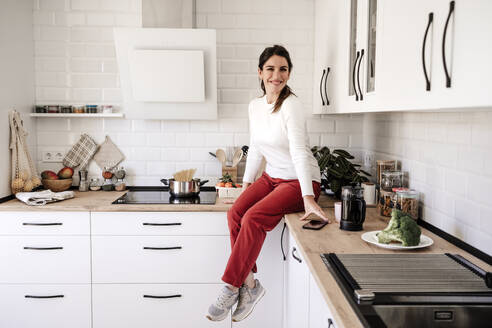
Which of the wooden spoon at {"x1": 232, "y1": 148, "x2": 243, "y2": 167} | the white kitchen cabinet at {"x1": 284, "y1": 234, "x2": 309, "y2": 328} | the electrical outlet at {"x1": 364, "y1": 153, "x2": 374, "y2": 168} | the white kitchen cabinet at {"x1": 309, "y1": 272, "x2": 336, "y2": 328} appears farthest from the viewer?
the wooden spoon at {"x1": 232, "y1": 148, "x2": 243, "y2": 167}

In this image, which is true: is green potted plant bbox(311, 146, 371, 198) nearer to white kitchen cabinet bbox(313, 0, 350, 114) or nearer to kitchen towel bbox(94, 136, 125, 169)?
white kitchen cabinet bbox(313, 0, 350, 114)

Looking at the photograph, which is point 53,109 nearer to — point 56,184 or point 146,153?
point 56,184

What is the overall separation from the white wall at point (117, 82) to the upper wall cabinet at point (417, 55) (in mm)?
1006

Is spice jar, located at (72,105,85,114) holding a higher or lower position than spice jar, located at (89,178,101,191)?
higher

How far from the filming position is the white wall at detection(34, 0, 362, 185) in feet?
11.5

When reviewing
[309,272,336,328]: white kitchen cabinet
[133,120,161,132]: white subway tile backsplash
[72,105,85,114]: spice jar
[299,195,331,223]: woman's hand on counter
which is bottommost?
[309,272,336,328]: white kitchen cabinet

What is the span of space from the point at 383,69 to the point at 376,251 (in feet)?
2.40

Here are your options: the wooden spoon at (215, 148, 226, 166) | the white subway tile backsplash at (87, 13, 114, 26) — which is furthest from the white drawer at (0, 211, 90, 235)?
the white subway tile backsplash at (87, 13, 114, 26)

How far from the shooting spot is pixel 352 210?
86.0 inches

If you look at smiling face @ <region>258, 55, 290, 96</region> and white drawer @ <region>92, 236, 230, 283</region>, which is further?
white drawer @ <region>92, 236, 230, 283</region>

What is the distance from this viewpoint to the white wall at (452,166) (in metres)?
1.83

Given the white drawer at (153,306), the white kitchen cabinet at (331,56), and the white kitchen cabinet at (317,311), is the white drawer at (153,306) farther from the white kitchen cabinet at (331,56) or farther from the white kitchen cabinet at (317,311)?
the white kitchen cabinet at (331,56)

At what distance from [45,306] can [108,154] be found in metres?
1.15

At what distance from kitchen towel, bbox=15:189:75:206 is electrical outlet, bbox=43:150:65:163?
1.62ft
